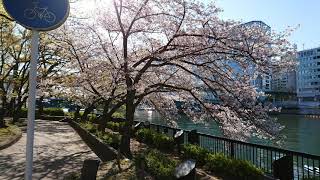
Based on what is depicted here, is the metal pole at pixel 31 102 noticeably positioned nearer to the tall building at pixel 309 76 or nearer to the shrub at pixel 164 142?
the shrub at pixel 164 142

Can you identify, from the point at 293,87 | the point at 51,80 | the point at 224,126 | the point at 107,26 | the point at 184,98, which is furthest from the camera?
the point at 293,87

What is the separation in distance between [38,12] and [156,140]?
34.7ft

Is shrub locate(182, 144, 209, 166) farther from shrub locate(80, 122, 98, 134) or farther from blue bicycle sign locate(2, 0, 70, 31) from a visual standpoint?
shrub locate(80, 122, 98, 134)

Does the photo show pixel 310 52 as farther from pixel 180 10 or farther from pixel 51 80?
pixel 180 10

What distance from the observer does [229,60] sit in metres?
10.5

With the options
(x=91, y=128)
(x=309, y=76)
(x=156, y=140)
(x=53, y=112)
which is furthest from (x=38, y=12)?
(x=309, y=76)

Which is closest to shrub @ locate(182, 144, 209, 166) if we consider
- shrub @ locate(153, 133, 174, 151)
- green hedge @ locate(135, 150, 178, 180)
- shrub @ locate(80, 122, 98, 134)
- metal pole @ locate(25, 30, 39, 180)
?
green hedge @ locate(135, 150, 178, 180)

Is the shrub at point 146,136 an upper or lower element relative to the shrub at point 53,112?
lower

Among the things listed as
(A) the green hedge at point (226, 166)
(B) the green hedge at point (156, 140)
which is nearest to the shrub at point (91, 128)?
(B) the green hedge at point (156, 140)

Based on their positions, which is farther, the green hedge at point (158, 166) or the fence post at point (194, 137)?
the fence post at point (194, 137)

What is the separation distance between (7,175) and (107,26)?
6.08m

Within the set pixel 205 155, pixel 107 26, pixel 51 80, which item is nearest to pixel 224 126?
pixel 205 155

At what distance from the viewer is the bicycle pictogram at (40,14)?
14.1 ft

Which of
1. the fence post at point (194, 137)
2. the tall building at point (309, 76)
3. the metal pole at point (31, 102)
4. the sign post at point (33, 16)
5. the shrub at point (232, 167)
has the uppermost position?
the tall building at point (309, 76)
